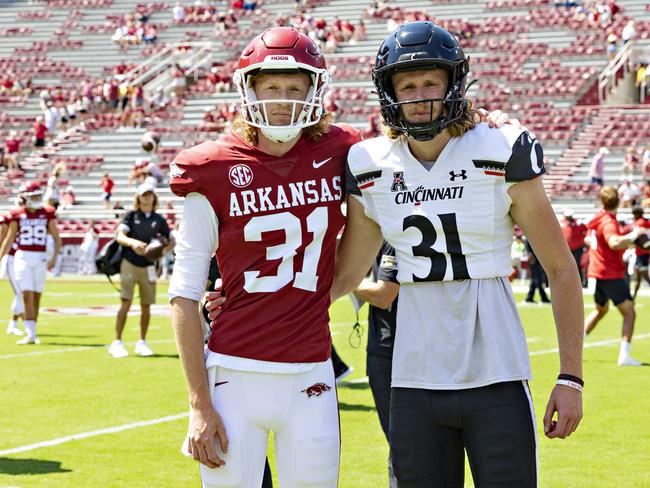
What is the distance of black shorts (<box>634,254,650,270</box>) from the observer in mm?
18609

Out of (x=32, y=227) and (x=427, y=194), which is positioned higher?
(x=427, y=194)

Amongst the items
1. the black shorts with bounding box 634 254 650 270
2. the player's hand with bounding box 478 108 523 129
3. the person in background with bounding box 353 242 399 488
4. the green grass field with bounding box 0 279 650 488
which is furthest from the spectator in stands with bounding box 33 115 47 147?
the player's hand with bounding box 478 108 523 129

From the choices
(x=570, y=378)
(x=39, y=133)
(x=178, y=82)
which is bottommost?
(x=39, y=133)

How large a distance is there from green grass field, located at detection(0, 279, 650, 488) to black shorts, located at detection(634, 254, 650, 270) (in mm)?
4594

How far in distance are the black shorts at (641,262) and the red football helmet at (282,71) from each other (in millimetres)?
15447

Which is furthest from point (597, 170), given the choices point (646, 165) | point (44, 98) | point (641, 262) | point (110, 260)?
point (44, 98)

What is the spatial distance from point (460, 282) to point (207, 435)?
0.86 metres

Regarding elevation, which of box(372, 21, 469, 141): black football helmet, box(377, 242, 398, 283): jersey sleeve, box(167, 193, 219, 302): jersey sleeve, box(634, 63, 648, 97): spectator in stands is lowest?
box(634, 63, 648, 97): spectator in stands

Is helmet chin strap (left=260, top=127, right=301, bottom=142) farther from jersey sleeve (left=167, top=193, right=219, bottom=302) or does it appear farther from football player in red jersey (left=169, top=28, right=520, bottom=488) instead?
jersey sleeve (left=167, top=193, right=219, bottom=302)

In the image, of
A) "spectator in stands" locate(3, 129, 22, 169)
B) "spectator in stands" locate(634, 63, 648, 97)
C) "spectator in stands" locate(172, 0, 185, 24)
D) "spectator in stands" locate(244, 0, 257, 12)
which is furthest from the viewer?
"spectator in stands" locate(172, 0, 185, 24)

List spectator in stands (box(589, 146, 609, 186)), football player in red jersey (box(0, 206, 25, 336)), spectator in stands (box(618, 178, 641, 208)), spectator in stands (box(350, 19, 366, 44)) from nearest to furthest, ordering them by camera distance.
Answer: football player in red jersey (box(0, 206, 25, 336)) < spectator in stands (box(618, 178, 641, 208)) < spectator in stands (box(589, 146, 609, 186)) < spectator in stands (box(350, 19, 366, 44))

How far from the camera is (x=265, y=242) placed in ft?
11.1

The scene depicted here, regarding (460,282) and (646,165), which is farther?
(646,165)

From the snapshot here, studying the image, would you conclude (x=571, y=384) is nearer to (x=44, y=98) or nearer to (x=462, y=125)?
(x=462, y=125)
